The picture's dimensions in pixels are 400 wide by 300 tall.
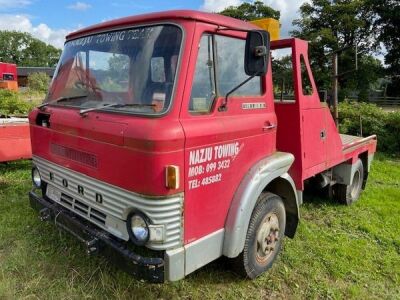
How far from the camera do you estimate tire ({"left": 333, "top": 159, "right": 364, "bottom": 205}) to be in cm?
553

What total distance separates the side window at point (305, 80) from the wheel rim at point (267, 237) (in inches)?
54.7

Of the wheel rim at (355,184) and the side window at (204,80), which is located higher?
the side window at (204,80)

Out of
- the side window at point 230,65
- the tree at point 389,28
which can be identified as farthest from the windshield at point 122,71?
the tree at point 389,28

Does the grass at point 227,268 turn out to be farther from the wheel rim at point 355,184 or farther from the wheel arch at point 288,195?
the wheel rim at point 355,184

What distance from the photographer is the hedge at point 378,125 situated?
32.4 ft

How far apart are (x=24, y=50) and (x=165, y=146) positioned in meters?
102

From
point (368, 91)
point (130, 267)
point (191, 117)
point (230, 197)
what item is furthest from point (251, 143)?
point (368, 91)

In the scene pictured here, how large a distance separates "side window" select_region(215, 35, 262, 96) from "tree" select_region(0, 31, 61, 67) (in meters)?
93.9

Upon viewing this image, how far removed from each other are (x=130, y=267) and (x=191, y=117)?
3.57 ft

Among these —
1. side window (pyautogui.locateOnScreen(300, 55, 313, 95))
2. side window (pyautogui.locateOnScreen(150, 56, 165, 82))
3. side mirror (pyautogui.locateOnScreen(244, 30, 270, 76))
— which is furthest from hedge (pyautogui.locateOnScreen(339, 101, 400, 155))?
side window (pyautogui.locateOnScreen(150, 56, 165, 82))

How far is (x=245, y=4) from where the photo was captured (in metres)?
37.2

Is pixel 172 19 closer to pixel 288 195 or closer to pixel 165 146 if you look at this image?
pixel 165 146

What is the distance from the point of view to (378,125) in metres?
10.1

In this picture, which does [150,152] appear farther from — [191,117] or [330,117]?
[330,117]
